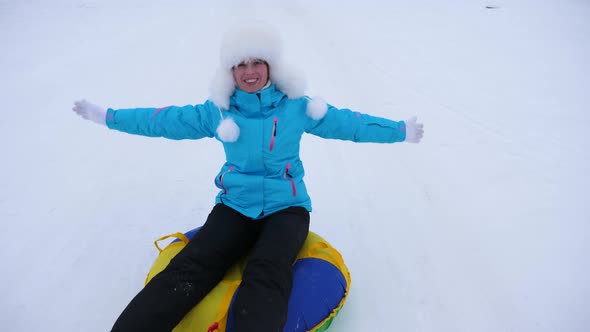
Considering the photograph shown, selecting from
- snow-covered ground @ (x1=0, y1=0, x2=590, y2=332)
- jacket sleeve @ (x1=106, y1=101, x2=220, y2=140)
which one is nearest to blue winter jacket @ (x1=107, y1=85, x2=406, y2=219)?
jacket sleeve @ (x1=106, y1=101, x2=220, y2=140)

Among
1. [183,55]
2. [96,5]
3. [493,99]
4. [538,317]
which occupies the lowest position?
[538,317]

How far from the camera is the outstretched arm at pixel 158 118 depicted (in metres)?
1.54

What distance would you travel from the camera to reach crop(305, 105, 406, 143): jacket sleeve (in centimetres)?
157

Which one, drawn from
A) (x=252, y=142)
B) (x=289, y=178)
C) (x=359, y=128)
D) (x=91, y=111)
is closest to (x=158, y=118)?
(x=91, y=111)

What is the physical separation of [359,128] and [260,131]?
429mm

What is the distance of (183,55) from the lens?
4.50 meters

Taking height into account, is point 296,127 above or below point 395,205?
above

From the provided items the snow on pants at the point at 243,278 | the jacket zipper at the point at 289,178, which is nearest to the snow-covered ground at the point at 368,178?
the snow on pants at the point at 243,278

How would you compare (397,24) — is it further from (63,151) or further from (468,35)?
(63,151)

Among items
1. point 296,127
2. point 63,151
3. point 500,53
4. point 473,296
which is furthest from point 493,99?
point 63,151

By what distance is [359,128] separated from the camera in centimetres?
157

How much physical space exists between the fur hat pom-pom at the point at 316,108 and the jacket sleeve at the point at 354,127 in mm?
35

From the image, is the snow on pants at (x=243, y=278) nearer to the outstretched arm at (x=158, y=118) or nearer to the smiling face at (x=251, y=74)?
the outstretched arm at (x=158, y=118)

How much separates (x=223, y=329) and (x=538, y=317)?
1.32m
